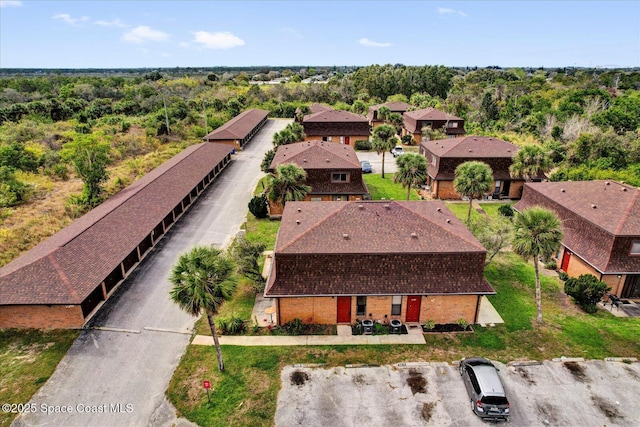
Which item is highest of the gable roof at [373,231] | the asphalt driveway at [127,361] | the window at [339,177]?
the gable roof at [373,231]

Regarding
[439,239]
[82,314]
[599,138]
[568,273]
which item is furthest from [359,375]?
[599,138]

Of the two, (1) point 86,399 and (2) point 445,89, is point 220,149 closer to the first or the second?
(1) point 86,399

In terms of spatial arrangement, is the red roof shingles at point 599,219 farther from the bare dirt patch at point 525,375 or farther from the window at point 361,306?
the window at point 361,306

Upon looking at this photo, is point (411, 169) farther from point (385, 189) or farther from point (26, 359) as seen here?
point (26, 359)

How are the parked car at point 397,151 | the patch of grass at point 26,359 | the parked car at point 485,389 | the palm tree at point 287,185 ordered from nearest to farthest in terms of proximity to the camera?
1. the parked car at point 485,389
2. the patch of grass at point 26,359
3. the palm tree at point 287,185
4. the parked car at point 397,151

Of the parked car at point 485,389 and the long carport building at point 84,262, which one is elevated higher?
the long carport building at point 84,262

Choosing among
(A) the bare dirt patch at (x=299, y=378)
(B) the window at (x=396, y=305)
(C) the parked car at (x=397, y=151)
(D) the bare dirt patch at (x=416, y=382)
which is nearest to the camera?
(D) the bare dirt patch at (x=416, y=382)

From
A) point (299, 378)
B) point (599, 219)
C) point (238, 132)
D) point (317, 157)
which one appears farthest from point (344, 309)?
point (238, 132)

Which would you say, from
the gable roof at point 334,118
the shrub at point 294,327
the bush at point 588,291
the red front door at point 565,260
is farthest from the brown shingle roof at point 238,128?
the bush at point 588,291
